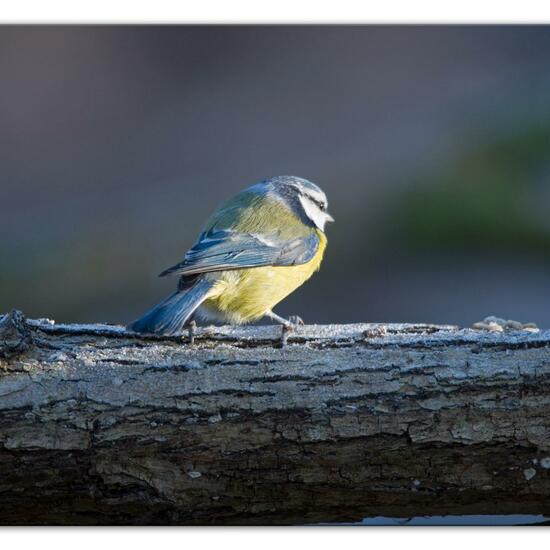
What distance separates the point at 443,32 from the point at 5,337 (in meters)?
1.26

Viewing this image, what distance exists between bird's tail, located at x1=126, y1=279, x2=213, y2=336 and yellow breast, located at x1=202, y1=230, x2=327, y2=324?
9 cm

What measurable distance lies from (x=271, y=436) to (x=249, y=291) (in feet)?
1.43

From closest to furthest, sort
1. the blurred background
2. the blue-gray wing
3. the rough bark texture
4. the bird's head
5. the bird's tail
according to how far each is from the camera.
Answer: the rough bark texture
the bird's tail
the blue-gray wing
the bird's head
the blurred background

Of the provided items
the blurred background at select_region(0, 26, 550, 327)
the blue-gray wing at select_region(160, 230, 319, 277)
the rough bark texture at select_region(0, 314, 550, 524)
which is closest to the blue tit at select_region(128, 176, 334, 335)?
the blue-gray wing at select_region(160, 230, 319, 277)

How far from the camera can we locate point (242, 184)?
2.51 meters

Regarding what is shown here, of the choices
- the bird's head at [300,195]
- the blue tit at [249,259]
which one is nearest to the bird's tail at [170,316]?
the blue tit at [249,259]

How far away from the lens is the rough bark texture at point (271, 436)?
1.47m

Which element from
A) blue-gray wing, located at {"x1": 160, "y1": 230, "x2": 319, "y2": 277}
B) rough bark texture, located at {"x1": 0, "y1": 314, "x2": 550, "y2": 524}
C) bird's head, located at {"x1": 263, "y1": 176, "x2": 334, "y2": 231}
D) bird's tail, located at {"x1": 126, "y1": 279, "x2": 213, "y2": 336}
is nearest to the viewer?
rough bark texture, located at {"x1": 0, "y1": 314, "x2": 550, "y2": 524}

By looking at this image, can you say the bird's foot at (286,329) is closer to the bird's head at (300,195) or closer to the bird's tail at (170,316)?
the bird's tail at (170,316)

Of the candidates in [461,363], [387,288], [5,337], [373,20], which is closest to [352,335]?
[461,363]

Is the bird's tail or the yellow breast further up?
the yellow breast

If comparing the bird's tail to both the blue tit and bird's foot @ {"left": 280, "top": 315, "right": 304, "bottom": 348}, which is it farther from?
bird's foot @ {"left": 280, "top": 315, "right": 304, "bottom": 348}

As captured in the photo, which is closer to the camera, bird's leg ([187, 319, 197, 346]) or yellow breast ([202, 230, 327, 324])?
bird's leg ([187, 319, 197, 346])

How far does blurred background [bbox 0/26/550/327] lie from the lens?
2.24 meters
